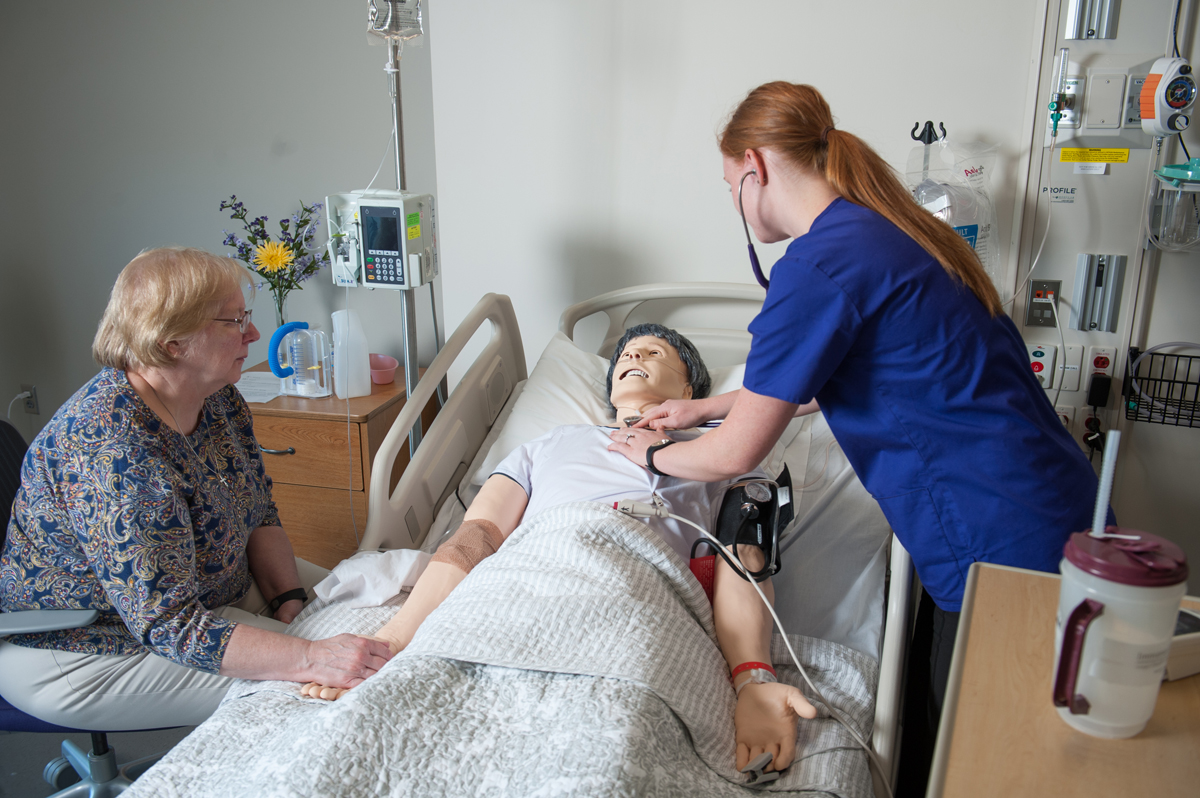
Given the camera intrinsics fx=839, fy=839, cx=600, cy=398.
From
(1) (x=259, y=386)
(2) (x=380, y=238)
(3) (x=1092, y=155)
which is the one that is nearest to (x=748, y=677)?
(2) (x=380, y=238)

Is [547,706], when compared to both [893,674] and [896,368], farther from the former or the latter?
[896,368]

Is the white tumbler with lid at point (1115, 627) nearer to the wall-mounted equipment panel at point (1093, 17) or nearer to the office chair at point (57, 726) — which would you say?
the office chair at point (57, 726)

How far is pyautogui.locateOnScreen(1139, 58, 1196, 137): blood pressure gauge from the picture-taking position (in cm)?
203

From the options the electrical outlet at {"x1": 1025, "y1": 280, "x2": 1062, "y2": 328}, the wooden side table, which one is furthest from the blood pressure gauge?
the wooden side table

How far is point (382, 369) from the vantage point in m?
2.81

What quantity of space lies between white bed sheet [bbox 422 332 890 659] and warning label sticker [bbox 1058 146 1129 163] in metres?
0.99

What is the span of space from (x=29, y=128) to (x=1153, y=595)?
12.4ft

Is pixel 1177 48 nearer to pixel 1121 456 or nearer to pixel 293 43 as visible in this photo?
pixel 1121 456

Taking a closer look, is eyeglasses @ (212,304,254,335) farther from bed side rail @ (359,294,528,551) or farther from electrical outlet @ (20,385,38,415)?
electrical outlet @ (20,385,38,415)

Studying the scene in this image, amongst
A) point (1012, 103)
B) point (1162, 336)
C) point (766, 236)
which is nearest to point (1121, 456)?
point (1162, 336)

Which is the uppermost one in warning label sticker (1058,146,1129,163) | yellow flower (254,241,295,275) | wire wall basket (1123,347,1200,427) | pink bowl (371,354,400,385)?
warning label sticker (1058,146,1129,163)

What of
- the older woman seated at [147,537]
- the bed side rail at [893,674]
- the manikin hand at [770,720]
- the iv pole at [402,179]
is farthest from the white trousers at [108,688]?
the bed side rail at [893,674]

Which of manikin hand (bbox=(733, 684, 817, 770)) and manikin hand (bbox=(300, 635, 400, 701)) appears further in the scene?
manikin hand (bbox=(300, 635, 400, 701))

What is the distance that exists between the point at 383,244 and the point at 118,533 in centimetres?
113
